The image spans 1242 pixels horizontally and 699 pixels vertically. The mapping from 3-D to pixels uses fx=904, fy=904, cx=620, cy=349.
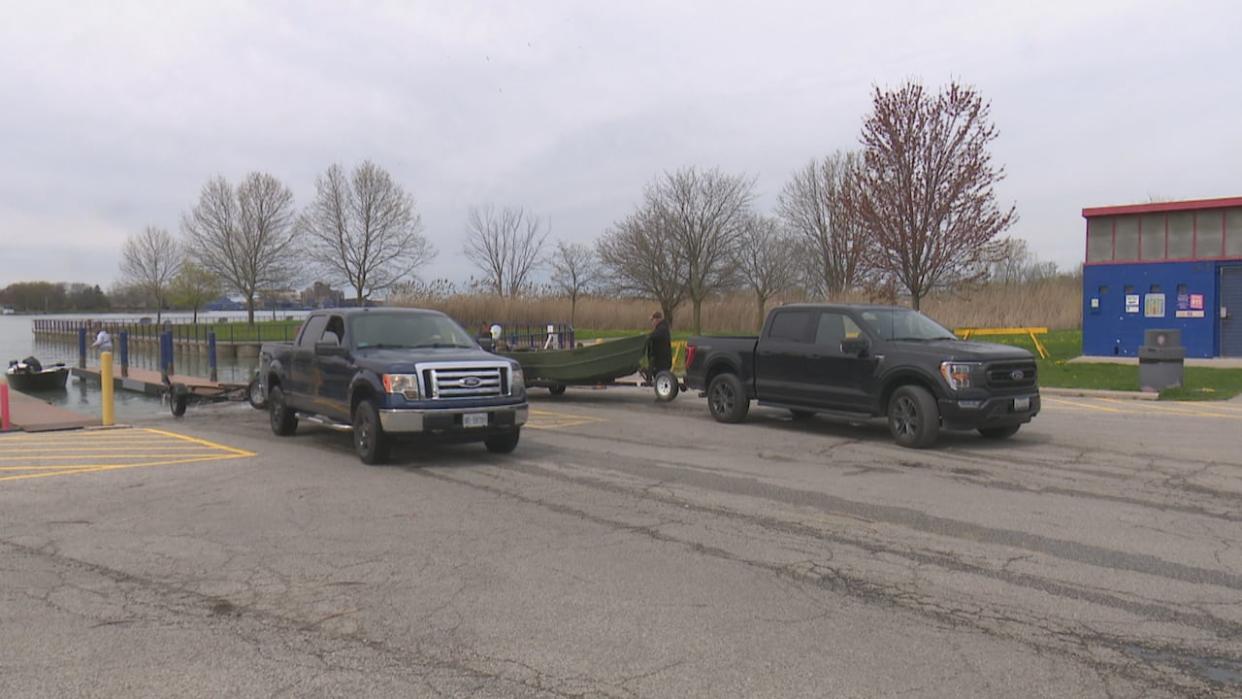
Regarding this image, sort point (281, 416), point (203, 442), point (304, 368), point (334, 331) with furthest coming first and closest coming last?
1. point (281, 416)
2. point (203, 442)
3. point (304, 368)
4. point (334, 331)

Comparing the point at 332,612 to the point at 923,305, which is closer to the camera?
the point at 332,612

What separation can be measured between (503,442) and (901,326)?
5.65 metres

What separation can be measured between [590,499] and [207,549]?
3.30 m

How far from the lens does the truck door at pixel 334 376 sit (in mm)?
11078

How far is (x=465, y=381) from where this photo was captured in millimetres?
10406

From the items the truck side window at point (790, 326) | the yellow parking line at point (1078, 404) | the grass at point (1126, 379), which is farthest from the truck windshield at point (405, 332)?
the grass at point (1126, 379)

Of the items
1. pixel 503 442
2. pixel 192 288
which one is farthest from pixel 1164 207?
pixel 192 288

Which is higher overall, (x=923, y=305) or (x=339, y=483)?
(x=923, y=305)

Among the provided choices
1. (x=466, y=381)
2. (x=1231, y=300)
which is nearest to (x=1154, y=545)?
(x=466, y=381)

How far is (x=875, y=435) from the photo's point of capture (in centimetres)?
1272

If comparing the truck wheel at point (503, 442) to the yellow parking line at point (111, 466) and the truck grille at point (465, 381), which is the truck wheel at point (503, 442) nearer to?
the truck grille at point (465, 381)

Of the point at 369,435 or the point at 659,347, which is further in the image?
the point at 659,347

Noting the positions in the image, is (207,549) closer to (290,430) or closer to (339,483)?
(339,483)

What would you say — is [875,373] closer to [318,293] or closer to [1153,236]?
[1153,236]
